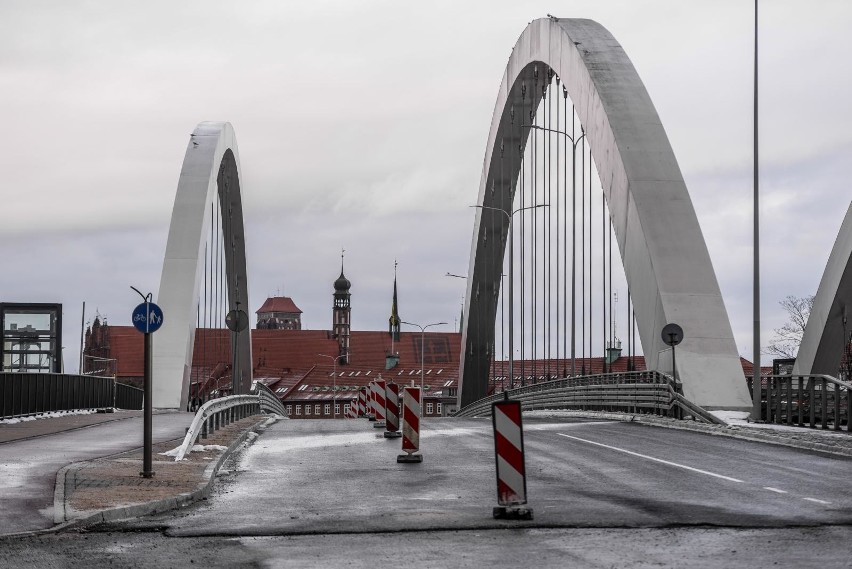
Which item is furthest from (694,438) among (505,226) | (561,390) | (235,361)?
(505,226)

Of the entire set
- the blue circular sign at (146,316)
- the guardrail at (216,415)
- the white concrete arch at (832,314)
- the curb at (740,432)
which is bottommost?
the curb at (740,432)

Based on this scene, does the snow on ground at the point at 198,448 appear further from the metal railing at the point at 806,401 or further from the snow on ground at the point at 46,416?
the snow on ground at the point at 46,416

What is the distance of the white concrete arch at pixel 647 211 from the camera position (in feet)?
93.5

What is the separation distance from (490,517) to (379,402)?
16.4m

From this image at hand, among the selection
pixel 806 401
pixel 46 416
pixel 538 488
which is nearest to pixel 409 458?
pixel 538 488

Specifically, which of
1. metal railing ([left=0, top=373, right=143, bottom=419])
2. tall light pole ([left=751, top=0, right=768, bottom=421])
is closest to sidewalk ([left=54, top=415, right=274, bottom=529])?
tall light pole ([left=751, top=0, right=768, bottom=421])

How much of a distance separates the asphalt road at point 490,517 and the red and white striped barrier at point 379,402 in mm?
7820

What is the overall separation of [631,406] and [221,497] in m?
20.6

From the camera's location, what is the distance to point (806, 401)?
24781 millimetres

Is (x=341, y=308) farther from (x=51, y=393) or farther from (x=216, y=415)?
(x=216, y=415)

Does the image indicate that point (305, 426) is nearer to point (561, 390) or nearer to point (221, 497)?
point (561, 390)

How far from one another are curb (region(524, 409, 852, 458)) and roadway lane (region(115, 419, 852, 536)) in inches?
18.2

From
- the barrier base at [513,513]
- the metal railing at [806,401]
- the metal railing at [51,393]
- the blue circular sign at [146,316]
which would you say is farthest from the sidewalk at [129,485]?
the metal railing at [51,393]

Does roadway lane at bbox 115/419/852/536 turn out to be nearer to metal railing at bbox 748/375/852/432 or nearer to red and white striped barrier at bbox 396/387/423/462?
red and white striped barrier at bbox 396/387/423/462
